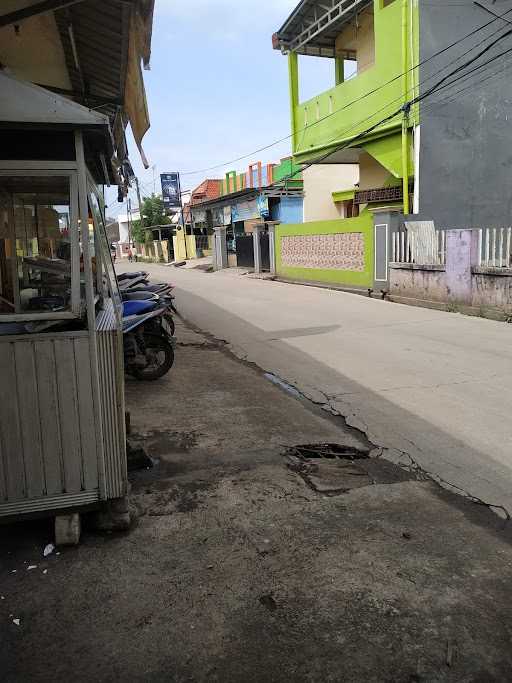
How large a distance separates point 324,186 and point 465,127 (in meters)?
12.6

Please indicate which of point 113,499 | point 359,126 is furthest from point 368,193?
point 113,499

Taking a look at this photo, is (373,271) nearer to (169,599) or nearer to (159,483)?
(159,483)

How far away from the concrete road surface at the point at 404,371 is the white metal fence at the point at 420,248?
1125 mm

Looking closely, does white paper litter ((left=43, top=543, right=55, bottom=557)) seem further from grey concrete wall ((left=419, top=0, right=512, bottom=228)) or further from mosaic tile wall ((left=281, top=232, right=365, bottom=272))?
grey concrete wall ((left=419, top=0, right=512, bottom=228))

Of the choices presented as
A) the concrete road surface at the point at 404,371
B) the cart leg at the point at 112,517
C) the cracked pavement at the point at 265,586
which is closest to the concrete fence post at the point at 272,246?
the concrete road surface at the point at 404,371

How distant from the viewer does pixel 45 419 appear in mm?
2672

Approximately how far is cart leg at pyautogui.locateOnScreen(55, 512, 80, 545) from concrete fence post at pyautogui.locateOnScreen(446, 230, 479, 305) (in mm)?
9321

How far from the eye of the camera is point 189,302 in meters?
14.4

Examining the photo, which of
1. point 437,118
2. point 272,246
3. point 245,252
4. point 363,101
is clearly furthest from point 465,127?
point 245,252

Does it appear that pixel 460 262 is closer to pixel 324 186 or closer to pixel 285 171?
pixel 324 186

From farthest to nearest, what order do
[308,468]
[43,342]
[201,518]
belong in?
[308,468] → [201,518] → [43,342]

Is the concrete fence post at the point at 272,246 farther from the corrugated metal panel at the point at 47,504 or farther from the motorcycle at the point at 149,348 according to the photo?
the corrugated metal panel at the point at 47,504

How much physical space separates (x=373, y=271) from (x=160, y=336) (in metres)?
8.69

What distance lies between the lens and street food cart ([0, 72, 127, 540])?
2.53 meters
